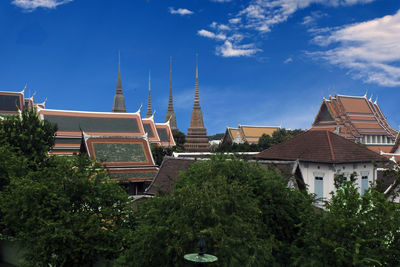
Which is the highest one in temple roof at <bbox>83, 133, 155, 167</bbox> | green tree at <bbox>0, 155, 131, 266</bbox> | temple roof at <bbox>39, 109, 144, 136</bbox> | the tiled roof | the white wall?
the tiled roof

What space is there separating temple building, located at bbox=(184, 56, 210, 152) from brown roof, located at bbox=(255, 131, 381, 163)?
127 ft

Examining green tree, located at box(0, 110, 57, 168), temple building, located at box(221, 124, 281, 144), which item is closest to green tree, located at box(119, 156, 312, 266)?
green tree, located at box(0, 110, 57, 168)

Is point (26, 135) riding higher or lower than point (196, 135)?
lower

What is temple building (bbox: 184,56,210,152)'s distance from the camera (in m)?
68.0

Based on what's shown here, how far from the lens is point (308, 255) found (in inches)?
406

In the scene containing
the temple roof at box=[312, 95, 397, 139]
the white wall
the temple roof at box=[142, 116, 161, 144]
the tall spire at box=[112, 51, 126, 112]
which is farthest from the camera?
the tall spire at box=[112, 51, 126, 112]

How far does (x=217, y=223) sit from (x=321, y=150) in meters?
18.9

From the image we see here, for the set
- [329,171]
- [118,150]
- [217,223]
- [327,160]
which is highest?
[118,150]

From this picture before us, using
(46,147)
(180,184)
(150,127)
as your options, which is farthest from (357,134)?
(180,184)

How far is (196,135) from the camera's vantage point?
69188 millimetres

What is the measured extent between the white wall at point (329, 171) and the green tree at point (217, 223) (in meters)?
13.8

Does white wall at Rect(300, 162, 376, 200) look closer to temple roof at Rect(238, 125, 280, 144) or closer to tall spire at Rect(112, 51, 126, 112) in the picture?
temple roof at Rect(238, 125, 280, 144)

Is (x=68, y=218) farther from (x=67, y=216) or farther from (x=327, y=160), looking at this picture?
(x=327, y=160)

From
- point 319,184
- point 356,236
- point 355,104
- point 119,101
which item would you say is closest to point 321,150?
point 319,184
